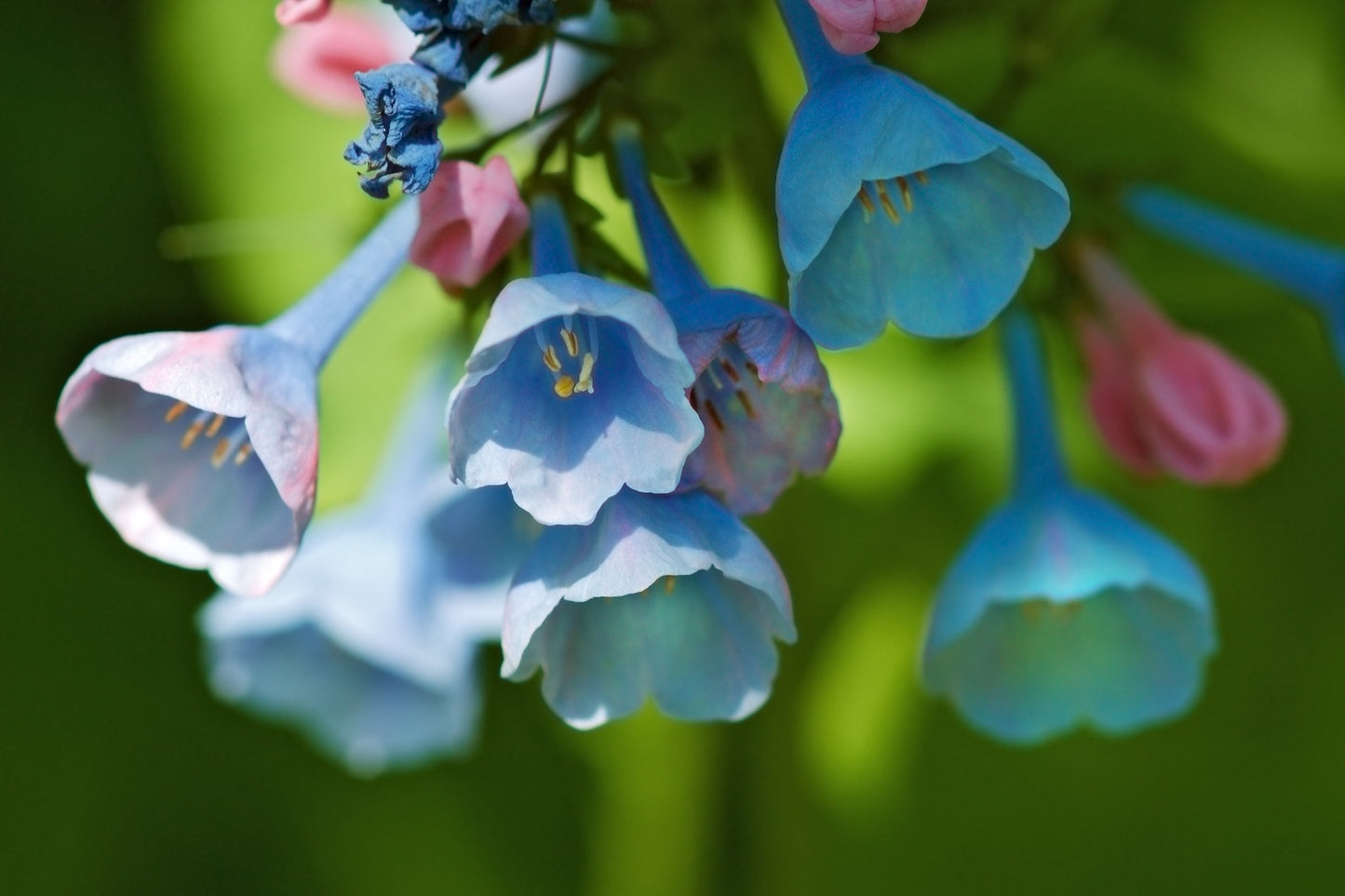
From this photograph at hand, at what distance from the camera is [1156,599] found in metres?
1.07

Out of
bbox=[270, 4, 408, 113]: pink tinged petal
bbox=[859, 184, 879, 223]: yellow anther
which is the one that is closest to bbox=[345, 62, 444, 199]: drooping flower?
bbox=[859, 184, 879, 223]: yellow anther

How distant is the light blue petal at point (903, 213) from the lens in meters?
0.75

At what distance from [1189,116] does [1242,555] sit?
449mm

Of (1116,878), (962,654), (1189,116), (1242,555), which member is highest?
(1189,116)

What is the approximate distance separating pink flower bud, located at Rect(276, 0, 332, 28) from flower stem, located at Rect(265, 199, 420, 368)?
13 cm

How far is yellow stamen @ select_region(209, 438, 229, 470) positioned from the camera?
0.96 m

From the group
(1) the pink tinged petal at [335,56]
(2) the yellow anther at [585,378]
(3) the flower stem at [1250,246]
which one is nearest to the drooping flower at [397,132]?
(2) the yellow anther at [585,378]

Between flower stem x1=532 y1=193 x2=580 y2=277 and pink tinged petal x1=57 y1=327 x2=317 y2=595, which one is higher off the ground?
flower stem x1=532 y1=193 x2=580 y2=277

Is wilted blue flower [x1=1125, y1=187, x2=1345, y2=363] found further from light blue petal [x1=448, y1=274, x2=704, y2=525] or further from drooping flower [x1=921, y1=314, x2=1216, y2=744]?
light blue petal [x1=448, y1=274, x2=704, y2=525]

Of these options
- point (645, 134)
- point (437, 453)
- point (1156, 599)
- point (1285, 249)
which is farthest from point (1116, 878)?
point (645, 134)

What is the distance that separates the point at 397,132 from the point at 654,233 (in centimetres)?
18

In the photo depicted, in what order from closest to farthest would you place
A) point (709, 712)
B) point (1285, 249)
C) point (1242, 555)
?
point (709, 712), point (1285, 249), point (1242, 555)

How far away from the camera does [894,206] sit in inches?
33.4

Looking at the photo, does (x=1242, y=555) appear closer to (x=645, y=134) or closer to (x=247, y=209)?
(x=645, y=134)
